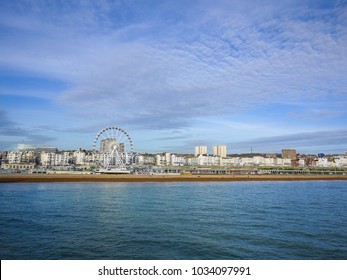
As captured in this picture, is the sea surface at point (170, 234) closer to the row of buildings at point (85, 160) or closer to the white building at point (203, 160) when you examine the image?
the row of buildings at point (85, 160)

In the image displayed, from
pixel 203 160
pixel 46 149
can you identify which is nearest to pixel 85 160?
pixel 46 149

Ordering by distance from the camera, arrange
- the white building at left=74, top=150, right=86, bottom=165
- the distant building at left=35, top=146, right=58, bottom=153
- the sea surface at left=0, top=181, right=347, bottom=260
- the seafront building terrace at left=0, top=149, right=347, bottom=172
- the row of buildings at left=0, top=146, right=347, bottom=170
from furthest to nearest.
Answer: the distant building at left=35, top=146, right=58, bottom=153 → the white building at left=74, top=150, right=86, bottom=165 → the row of buildings at left=0, top=146, right=347, bottom=170 → the seafront building terrace at left=0, top=149, right=347, bottom=172 → the sea surface at left=0, top=181, right=347, bottom=260

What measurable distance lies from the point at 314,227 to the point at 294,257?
22.5 ft

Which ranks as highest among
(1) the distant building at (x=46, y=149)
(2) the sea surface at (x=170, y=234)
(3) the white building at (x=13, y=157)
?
(1) the distant building at (x=46, y=149)

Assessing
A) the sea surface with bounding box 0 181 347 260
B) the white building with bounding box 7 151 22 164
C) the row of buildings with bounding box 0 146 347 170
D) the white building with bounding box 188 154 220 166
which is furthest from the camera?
the white building with bounding box 188 154 220 166

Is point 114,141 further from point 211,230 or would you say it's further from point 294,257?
point 294,257

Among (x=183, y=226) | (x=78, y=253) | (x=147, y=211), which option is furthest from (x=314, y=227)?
(x=78, y=253)

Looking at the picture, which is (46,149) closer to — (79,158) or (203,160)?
(79,158)

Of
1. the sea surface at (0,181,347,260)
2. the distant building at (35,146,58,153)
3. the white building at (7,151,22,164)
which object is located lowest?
the sea surface at (0,181,347,260)

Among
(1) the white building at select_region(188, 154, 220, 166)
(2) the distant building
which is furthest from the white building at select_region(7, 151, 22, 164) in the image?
(1) the white building at select_region(188, 154, 220, 166)

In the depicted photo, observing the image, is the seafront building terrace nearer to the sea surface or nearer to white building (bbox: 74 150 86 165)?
white building (bbox: 74 150 86 165)

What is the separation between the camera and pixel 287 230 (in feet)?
54.7

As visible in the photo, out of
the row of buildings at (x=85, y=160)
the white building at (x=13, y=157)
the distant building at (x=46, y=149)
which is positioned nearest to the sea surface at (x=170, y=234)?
the row of buildings at (x=85, y=160)

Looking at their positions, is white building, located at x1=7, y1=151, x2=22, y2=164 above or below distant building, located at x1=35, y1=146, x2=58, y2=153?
below
